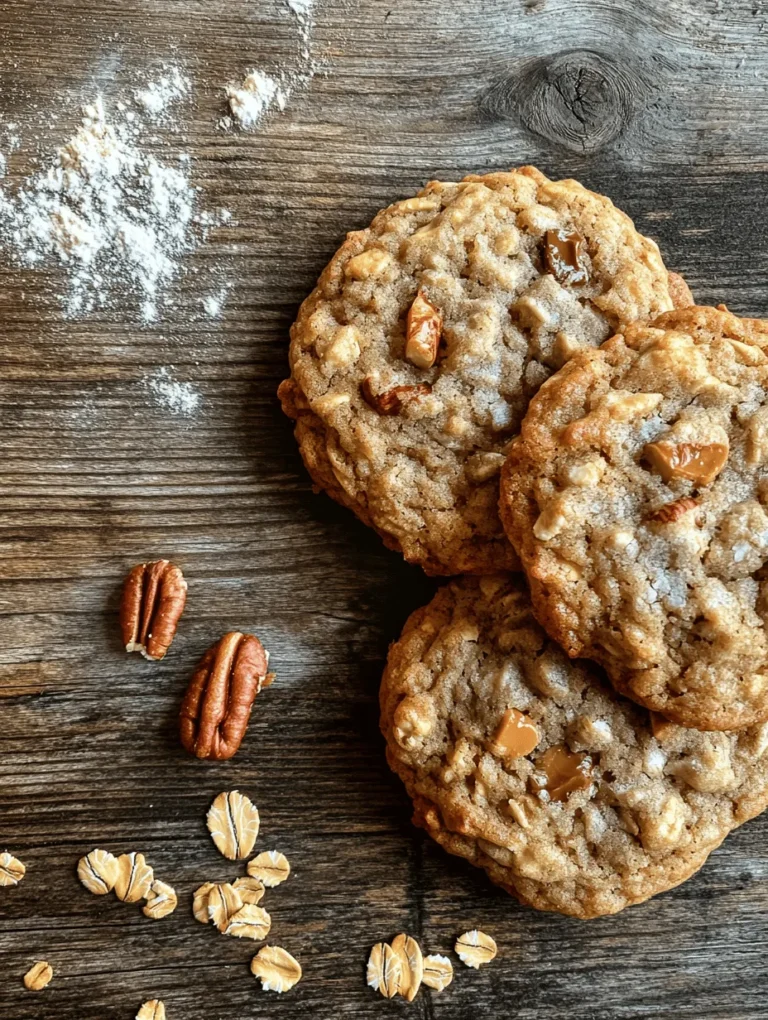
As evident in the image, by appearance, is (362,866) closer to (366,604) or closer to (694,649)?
(366,604)

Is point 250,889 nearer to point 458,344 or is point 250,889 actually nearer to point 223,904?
point 223,904

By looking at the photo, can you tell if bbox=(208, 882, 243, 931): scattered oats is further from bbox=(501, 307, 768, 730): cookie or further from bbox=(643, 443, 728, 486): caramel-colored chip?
bbox=(643, 443, 728, 486): caramel-colored chip

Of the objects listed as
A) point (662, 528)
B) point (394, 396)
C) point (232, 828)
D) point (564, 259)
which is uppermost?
point (564, 259)

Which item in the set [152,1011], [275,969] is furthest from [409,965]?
[152,1011]

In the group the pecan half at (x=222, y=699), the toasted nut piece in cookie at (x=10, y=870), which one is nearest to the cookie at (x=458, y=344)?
the pecan half at (x=222, y=699)

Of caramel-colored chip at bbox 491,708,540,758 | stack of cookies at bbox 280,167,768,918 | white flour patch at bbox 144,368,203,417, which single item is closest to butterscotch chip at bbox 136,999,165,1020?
stack of cookies at bbox 280,167,768,918

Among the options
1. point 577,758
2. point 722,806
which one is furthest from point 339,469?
point 722,806
